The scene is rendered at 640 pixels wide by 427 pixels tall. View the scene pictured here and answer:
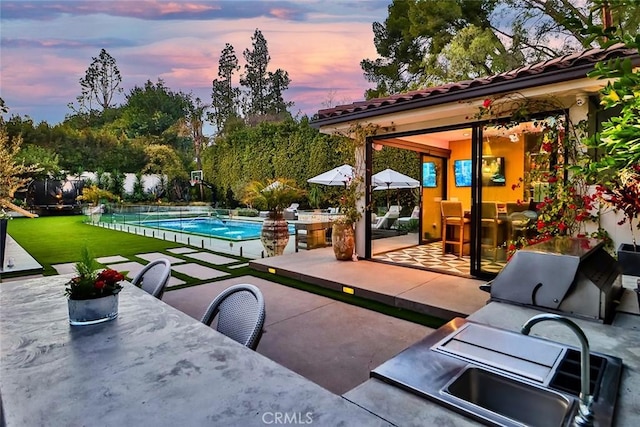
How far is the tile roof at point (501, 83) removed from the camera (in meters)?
3.65

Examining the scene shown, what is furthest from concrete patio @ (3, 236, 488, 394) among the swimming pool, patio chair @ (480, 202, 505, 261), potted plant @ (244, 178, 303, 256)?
the swimming pool

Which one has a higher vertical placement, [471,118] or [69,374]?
[471,118]

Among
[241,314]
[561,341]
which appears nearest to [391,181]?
[561,341]

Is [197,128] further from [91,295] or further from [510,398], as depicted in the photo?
[510,398]

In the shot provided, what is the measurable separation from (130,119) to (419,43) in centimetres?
2587

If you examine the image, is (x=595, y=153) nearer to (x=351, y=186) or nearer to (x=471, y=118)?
(x=471, y=118)

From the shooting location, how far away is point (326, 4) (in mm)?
7703

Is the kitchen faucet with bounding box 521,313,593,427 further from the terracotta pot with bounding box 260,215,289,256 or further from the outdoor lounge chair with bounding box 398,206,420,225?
the outdoor lounge chair with bounding box 398,206,420,225

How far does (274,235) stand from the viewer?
7754 mm

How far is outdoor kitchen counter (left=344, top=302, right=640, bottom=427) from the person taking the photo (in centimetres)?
136

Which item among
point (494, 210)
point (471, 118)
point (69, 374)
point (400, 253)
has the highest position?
point (471, 118)

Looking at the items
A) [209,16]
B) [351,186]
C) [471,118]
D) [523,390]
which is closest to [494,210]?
[471,118]

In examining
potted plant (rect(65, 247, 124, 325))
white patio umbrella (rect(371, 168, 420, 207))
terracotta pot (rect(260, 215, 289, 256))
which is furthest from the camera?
white patio umbrella (rect(371, 168, 420, 207))

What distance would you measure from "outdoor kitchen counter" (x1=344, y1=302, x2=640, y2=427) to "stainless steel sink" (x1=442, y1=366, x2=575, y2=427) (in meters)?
0.10
